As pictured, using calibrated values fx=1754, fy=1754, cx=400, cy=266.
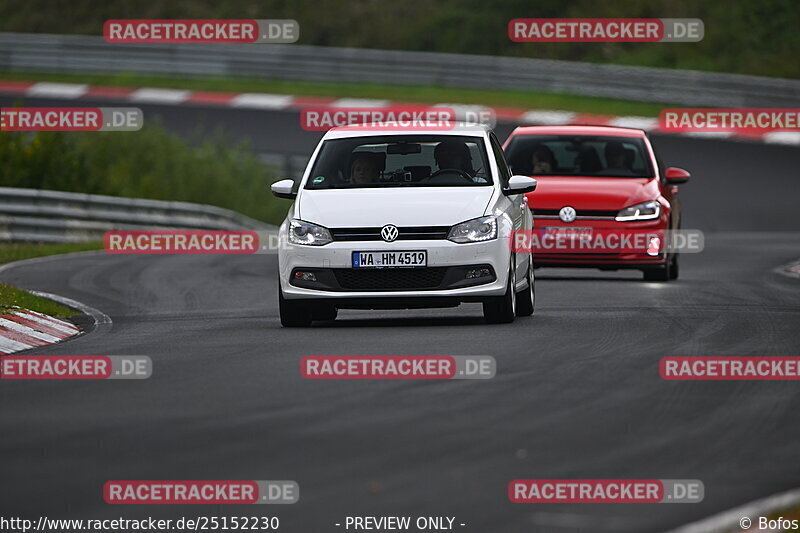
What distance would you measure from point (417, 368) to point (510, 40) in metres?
40.3

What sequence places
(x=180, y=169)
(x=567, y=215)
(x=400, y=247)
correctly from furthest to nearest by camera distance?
(x=180, y=169), (x=567, y=215), (x=400, y=247)

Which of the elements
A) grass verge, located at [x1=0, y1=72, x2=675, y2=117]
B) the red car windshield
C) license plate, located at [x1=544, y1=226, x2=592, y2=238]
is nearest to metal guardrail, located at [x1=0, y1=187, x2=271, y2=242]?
grass verge, located at [x1=0, y1=72, x2=675, y2=117]

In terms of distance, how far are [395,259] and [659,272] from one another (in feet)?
20.4

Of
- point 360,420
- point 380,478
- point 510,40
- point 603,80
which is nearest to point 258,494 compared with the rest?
point 380,478

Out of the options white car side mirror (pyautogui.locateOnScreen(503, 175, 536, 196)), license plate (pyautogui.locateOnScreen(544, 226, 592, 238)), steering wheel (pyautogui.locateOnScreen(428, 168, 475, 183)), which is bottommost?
license plate (pyautogui.locateOnScreen(544, 226, 592, 238))

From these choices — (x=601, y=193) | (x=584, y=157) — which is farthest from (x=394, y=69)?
(x=601, y=193)

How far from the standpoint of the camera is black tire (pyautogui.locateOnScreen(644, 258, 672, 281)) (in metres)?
18.6

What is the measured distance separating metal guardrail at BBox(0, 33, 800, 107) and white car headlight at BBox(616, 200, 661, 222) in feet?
56.4

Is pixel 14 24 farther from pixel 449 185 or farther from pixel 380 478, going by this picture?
pixel 380 478

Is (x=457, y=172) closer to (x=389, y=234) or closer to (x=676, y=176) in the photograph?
(x=389, y=234)

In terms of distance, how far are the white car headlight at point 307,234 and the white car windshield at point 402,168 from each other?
655mm

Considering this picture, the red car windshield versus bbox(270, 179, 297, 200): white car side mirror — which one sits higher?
bbox(270, 179, 297, 200): white car side mirror

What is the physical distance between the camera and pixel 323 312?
14.1 metres

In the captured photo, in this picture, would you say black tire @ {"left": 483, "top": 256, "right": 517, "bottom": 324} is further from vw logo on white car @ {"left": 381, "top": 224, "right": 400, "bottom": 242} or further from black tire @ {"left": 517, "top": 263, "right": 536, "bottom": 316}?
vw logo on white car @ {"left": 381, "top": 224, "right": 400, "bottom": 242}
